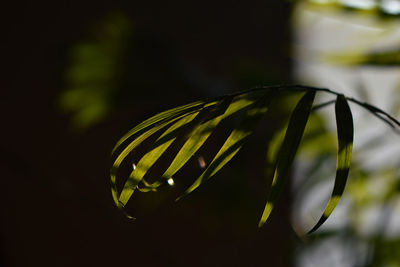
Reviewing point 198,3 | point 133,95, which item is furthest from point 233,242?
point 133,95

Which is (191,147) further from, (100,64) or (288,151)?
(100,64)

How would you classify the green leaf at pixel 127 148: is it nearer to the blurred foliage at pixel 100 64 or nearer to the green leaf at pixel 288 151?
the green leaf at pixel 288 151

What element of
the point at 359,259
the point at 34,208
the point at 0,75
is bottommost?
the point at 359,259

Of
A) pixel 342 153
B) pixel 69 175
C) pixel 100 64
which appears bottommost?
pixel 69 175

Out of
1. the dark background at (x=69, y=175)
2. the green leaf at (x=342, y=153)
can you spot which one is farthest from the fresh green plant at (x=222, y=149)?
Answer: the dark background at (x=69, y=175)

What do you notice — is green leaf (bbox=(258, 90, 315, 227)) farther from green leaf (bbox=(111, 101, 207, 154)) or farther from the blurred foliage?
the blurred foliage

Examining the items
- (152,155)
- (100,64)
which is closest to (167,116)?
(152,155)

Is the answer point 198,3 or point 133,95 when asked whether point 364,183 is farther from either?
point 198,3

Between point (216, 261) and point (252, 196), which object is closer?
point (252, 196)
